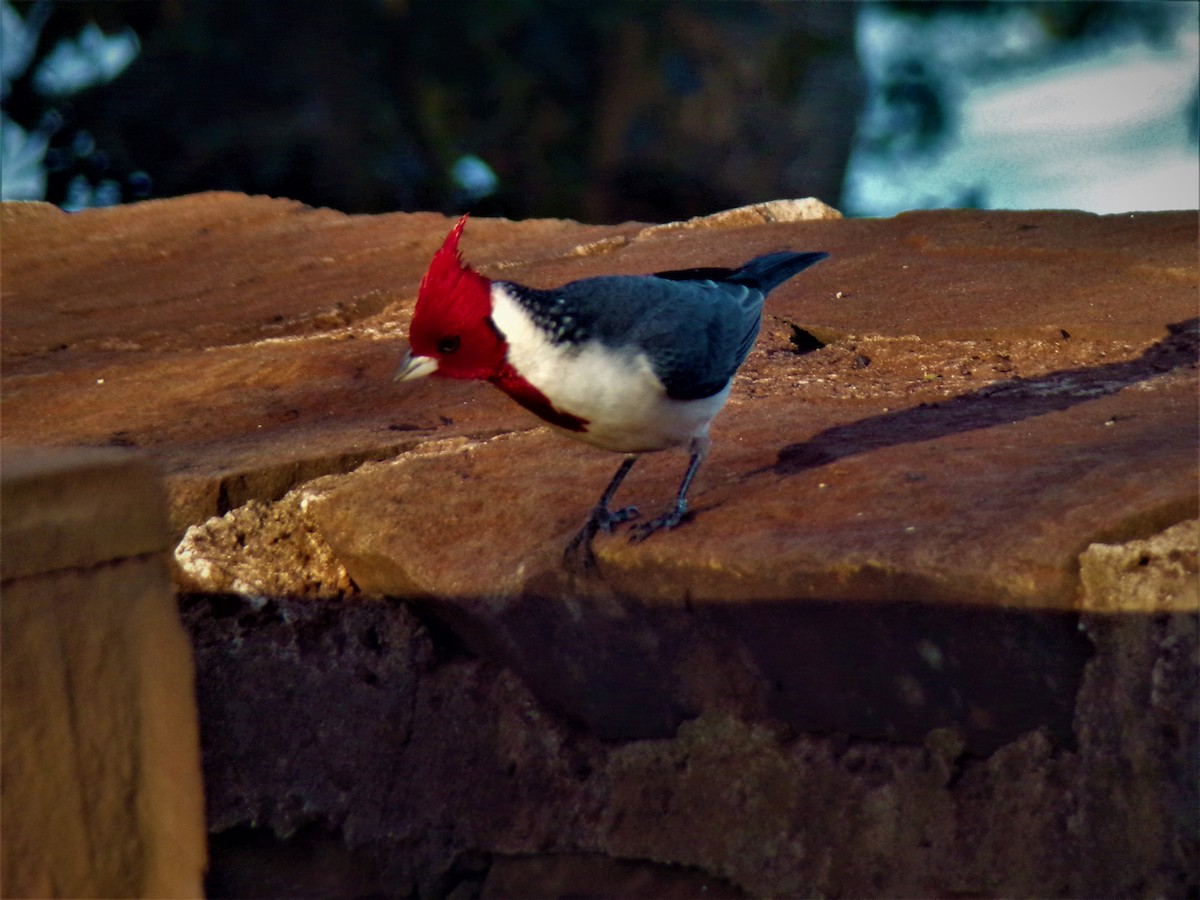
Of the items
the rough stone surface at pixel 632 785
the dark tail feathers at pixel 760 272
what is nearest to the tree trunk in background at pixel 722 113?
the dark tail feathers at pixel 760 272

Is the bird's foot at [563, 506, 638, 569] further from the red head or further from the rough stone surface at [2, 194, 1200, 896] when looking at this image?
the red head

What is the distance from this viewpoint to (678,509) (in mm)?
2477

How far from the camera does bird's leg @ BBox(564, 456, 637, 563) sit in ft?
7.75

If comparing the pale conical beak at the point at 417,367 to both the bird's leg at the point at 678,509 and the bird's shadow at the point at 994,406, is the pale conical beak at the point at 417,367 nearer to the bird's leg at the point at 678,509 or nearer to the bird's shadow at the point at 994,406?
the bird's leg at the point at 678,509

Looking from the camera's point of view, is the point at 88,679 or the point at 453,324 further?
the point at 453,324

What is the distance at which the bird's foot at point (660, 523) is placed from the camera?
7.70ft

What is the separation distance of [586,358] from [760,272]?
2.86 ft

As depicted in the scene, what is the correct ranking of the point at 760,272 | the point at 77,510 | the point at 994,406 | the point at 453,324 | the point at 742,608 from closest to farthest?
the point at 77,510, the point at 742,608, the point at 453,324, the point at 994,406, the point at 760,272

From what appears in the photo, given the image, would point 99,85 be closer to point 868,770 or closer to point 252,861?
point 252,861

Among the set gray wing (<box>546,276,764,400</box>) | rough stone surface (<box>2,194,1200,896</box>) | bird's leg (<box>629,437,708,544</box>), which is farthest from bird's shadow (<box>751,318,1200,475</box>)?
gray wing (<box>546,276,764,400</box>)

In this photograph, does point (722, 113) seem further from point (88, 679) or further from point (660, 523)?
point (88, 679)

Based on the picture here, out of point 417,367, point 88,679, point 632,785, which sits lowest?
point 632,785

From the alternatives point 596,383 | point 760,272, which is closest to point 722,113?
point 760,272

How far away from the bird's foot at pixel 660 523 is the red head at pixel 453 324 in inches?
15.1
